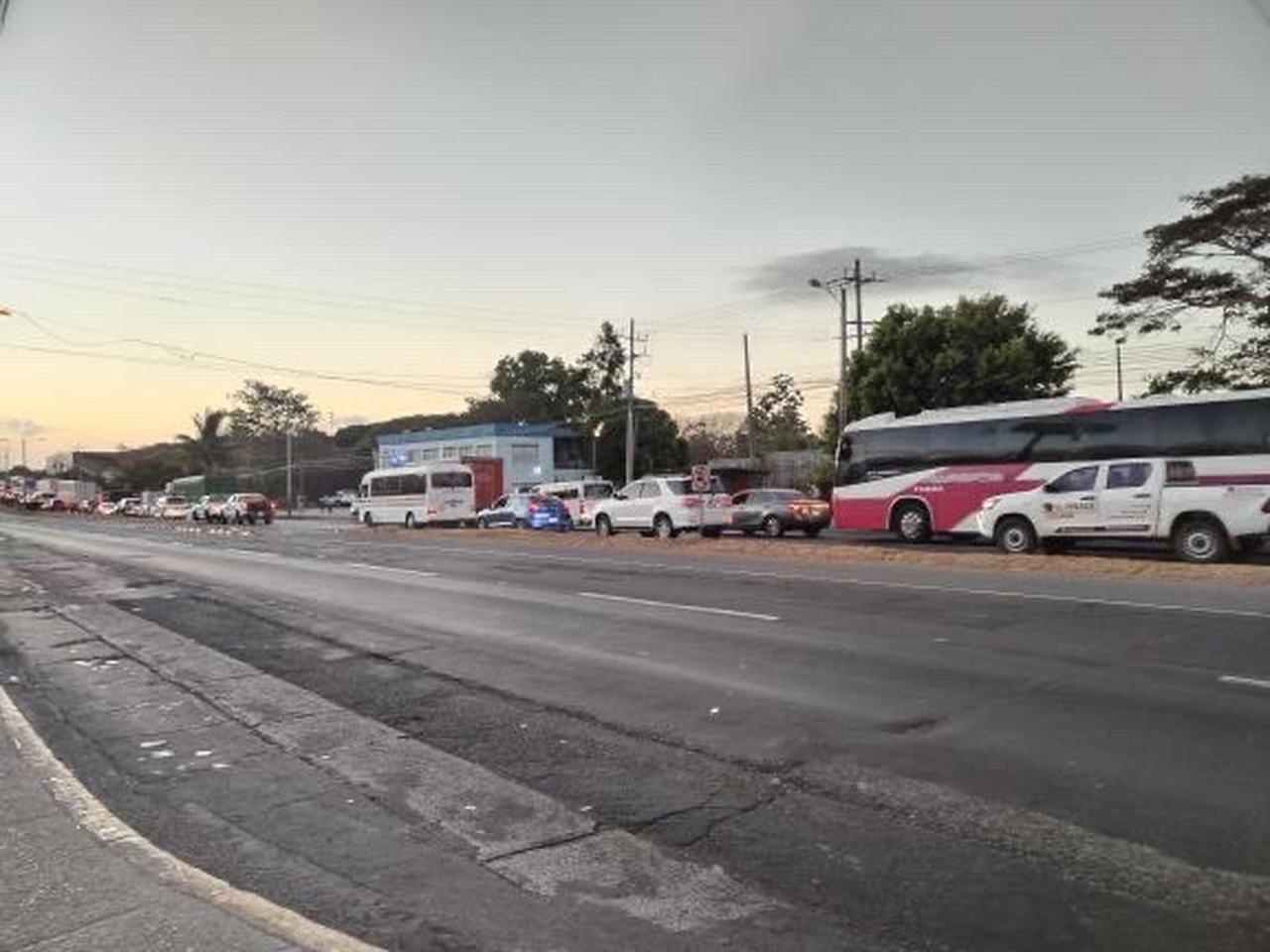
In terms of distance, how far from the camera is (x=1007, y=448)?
83.5 feet

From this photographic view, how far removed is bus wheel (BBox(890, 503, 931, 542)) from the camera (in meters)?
27.3

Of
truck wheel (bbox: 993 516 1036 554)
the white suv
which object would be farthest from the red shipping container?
truck wheel (bbox: 993 516 1036 554)

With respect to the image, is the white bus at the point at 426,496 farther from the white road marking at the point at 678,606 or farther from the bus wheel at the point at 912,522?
the white road marking at the point at 678,606

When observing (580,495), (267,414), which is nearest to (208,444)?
(267,414)

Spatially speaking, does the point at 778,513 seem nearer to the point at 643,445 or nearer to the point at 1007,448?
the point at 1007,448

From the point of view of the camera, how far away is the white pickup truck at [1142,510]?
63.2 feet

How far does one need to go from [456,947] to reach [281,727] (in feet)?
14.0

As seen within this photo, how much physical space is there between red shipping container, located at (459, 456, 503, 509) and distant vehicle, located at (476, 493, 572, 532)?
8696mm

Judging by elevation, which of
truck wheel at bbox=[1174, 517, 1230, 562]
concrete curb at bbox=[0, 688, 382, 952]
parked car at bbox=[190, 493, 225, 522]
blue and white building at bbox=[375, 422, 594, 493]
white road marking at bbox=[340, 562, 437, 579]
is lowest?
concrete curb at bbox=[0, 688, 382, 952]

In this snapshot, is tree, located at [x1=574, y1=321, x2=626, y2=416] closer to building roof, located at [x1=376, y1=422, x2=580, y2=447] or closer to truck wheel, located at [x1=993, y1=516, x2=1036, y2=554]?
building roof, located at [x1=376, y1=422, x2=580, y2=447]

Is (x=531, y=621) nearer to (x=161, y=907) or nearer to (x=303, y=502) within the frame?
(x=161, y=907)

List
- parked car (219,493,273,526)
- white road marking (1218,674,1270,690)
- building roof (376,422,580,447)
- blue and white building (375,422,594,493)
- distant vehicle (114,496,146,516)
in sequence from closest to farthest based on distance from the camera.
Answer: white road marking (1218,674,1270,690)
parked car (219,493,273,526)
building roof (376,422,580,447)
blue and white building (375,422,594,493)
distant vehicle (114,496,146,516)

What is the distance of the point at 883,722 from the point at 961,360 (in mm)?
39225

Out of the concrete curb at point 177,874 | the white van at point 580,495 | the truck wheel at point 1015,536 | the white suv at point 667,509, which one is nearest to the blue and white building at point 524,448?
the white van at point 580,495
